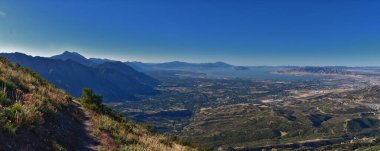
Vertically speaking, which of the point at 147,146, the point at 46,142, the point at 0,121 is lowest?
the point at 147,146

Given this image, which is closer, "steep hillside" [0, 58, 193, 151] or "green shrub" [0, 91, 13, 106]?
"steep hillside" [0, 58, 193, 151]

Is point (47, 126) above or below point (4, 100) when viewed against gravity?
below

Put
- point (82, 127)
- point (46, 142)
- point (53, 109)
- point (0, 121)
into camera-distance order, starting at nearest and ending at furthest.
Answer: point (0, 121) < point (46, 142) < point (53, 109) < point (82, 127)

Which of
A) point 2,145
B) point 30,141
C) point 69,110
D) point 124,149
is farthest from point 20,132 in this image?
point 69,110

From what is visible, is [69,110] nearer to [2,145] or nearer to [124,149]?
[124,149]

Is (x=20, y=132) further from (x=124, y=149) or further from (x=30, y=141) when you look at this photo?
(x=124, y=149)

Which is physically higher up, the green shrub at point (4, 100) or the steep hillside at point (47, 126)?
the green shrub at point (4, 100)

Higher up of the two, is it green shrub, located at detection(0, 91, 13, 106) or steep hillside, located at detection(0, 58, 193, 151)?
green shrub, located at detection(0, 91, 13, 106)

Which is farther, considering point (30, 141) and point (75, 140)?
point (75, 140)

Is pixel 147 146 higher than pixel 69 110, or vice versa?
pixel 69 110

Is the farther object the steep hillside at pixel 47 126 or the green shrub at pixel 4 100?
the green shrub at pixel 4 100

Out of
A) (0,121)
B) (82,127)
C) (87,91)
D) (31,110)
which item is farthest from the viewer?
(87,91)
